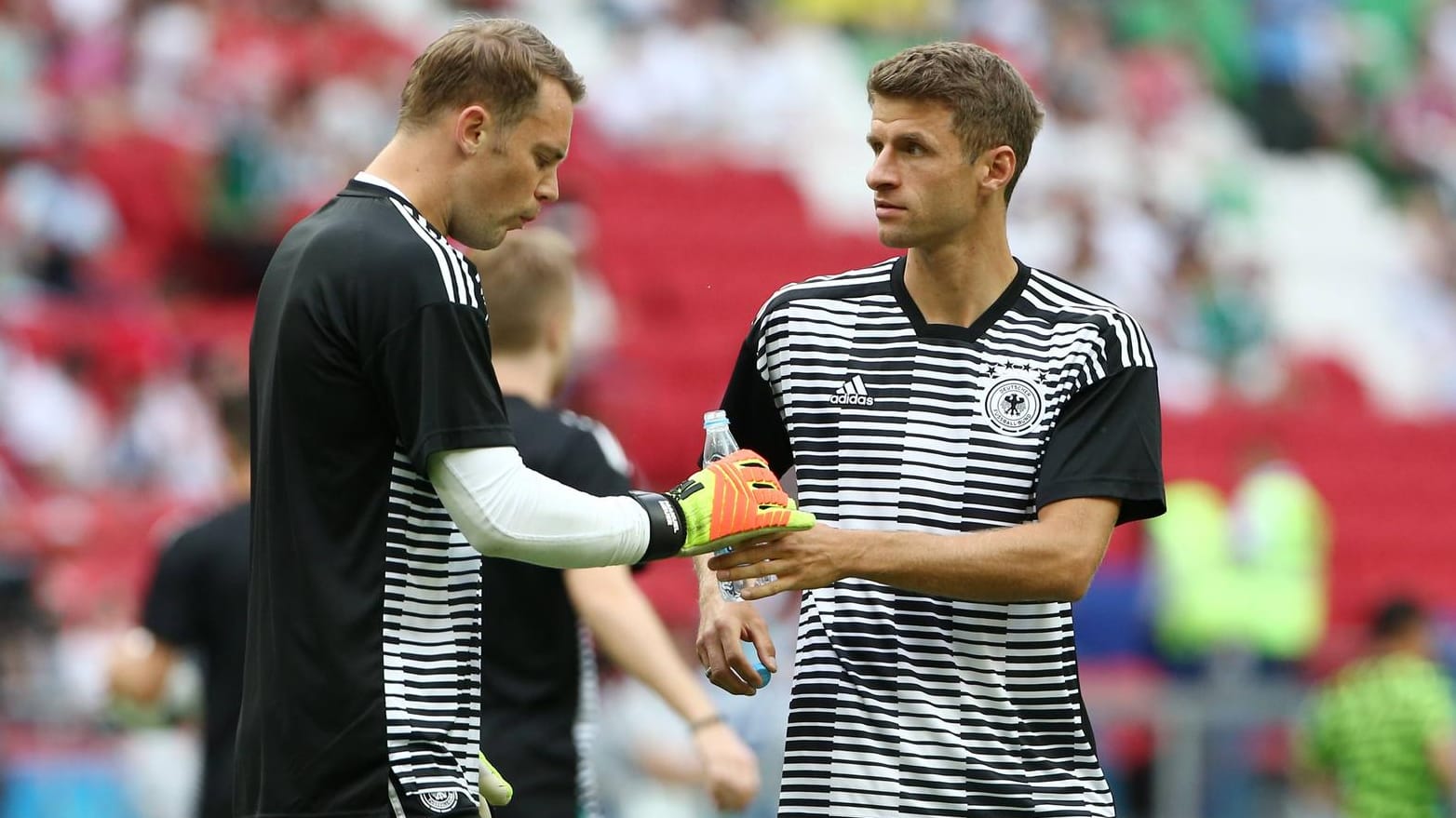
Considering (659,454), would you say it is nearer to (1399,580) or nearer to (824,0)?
(1399,580)

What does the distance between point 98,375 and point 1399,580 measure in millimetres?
8572

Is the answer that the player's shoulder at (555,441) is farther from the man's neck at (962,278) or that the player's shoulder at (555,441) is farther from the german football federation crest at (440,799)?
the german football federation crest at (440,799)

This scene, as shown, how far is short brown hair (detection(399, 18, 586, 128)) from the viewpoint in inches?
146

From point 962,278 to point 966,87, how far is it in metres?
0.36

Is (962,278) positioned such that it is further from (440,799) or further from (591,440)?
(440,799)

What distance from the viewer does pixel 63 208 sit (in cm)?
1243

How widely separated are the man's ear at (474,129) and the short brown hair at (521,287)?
1414 mm

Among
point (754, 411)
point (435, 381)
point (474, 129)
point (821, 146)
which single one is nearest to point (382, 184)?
point (474, 129)

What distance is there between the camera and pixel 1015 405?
4.05 metres

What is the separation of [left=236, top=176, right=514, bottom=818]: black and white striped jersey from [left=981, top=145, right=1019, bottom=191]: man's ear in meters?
1.12

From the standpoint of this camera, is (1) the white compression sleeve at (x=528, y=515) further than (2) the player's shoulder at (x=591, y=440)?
No

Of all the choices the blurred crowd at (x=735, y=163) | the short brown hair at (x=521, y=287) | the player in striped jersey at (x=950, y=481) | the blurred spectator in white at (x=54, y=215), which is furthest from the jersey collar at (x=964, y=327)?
the blurred spectator in white at (x=54, y=215)

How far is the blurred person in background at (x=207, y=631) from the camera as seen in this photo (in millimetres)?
5379

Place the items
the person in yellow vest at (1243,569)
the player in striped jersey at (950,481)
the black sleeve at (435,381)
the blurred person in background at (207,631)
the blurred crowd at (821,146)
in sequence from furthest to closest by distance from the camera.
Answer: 1. the blurred crowd at (821,146)
2. the person in yellow vest at (1243,569)
3. the blurred person in background at (207,631)
4. the player in striped jersey at (950,481)
5. the black sleeve at (435,381)
